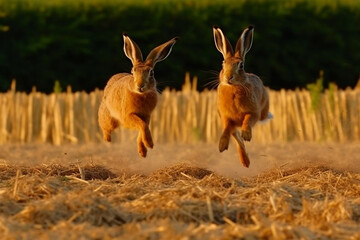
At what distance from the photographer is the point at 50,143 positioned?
61.7 feet

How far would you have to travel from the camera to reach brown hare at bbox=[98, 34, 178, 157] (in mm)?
9805

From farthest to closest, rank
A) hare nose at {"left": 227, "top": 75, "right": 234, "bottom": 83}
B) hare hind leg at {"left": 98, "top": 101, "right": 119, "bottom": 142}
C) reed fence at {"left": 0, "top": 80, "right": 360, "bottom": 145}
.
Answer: reed fence at {"left": 0, "top": 80, "right": 360, "bottom": 145}, hare hind leg at {"left": 98, "top": 101, "right": 119, "bottom": 142}, hare nose at {"left": 227, "top": 75, "right": 234, "bottom": 83}

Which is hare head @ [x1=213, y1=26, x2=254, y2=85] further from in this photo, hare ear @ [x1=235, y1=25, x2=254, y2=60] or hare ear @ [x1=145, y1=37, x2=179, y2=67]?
hare ear @ [x1=145, y1=37, x2=179, y2=67]

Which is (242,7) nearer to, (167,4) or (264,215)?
(167,4)

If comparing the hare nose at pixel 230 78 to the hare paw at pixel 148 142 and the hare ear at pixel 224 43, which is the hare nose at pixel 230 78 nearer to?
the hare ear at pixel 224 43

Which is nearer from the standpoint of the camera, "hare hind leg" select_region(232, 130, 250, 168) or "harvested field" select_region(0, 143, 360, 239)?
"harvested field" select_region(0, 143, 360, 239)

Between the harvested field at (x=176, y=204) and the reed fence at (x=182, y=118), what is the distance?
7.93 meters

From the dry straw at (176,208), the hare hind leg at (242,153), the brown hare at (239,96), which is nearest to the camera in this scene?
the dry straw at (176,208)

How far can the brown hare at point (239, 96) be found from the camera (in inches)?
391

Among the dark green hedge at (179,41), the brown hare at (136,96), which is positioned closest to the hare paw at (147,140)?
the brown hare at (136,96)

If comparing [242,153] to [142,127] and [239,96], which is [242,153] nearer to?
[239,96]

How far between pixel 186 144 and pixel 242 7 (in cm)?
1053

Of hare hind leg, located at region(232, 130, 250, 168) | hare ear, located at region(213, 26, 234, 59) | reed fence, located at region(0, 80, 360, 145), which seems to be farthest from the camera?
reed fence, located at region(0, 80, 360, 145)

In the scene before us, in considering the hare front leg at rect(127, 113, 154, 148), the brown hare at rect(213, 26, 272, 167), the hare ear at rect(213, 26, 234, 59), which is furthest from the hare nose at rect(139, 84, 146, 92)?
the hare ear at rect(213, 26, 234, 59)
